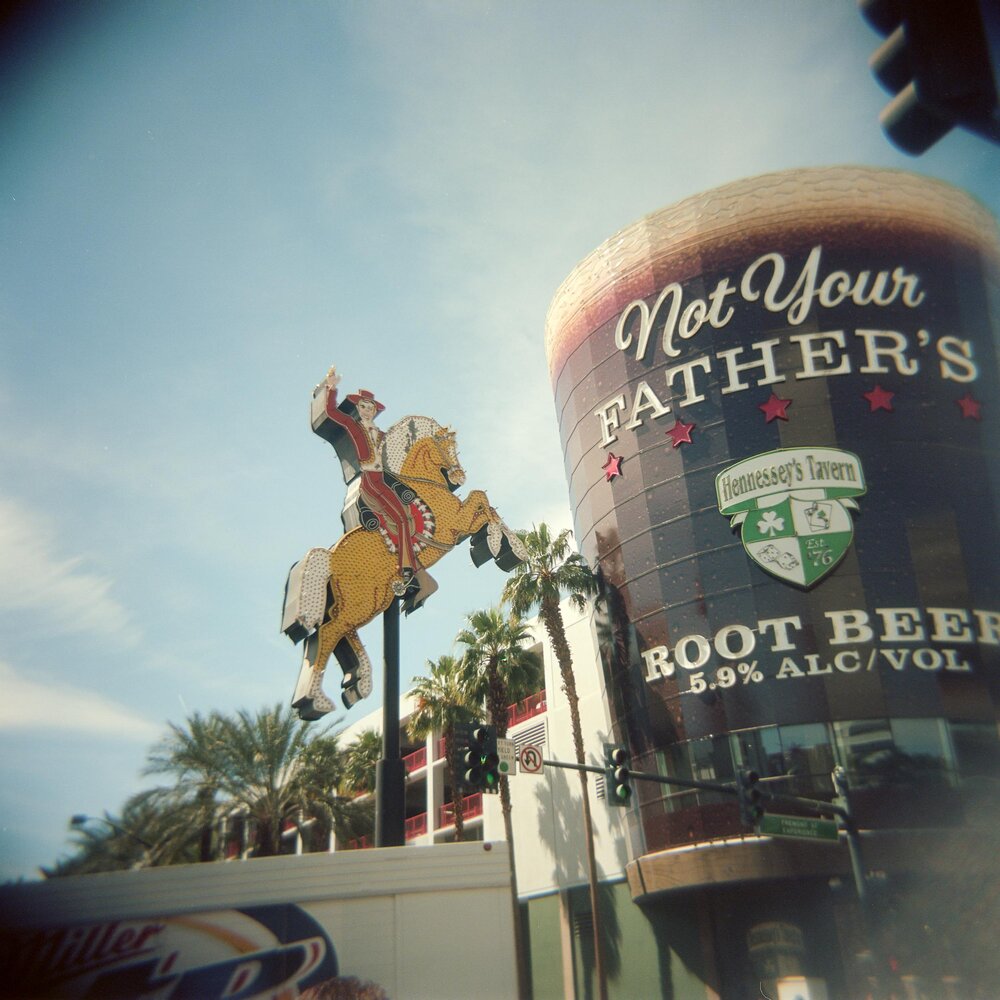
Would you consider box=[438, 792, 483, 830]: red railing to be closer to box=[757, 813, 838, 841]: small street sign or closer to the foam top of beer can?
the foam top of beer can

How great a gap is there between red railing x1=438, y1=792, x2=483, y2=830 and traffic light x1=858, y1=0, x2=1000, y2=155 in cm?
4668

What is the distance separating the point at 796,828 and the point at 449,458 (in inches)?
657

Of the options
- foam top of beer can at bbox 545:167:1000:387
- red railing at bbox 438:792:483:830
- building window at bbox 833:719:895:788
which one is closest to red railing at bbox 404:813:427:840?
red railing at bbox 438:792:483:830

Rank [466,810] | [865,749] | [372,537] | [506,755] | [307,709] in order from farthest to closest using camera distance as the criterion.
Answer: [466,810] → [372,537] → [865,749] → [307,709] → [506,755]

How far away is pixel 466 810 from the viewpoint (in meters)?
49.2

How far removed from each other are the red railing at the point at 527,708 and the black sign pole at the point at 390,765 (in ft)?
54.9

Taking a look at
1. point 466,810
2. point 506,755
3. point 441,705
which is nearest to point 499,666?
point 441,705

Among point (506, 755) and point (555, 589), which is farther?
point (555, 589)

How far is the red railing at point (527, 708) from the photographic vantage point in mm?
43969

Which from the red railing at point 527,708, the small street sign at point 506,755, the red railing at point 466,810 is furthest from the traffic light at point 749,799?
the red railing at point 466,810

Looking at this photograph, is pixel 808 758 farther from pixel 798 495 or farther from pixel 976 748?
pixel 798 495

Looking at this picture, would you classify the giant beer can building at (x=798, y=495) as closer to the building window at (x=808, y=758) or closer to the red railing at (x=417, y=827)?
the building window at (x=808, y=758)

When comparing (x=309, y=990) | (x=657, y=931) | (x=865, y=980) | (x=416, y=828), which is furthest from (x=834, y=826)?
(x=416, y=828)

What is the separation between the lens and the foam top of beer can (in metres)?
33.8
